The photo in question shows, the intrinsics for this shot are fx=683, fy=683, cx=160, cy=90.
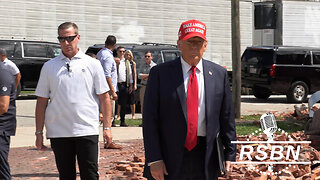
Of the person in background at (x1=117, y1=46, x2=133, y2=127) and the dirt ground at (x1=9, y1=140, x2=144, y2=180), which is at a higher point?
the person in background at (x1=117, y1=46, x2=133, y2=127)

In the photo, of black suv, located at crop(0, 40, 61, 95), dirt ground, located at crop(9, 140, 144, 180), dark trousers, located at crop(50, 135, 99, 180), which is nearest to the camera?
dark trousers, located at crop(50, 135, 99, 180)

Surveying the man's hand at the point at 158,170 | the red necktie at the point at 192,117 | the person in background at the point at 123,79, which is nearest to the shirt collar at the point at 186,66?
the red necktie at the point at 192,117

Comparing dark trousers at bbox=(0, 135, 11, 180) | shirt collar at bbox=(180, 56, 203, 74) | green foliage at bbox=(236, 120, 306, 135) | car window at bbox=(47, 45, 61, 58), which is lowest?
green foliage at bbox=(236, 120, 306, 135)

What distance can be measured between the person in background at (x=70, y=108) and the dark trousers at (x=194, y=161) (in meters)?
1.61

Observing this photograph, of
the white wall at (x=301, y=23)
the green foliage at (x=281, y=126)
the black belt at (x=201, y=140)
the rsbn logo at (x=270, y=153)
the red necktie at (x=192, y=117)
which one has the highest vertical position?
the white wall at (x=301, y=23)

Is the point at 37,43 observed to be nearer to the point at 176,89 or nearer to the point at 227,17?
the point at 227,17

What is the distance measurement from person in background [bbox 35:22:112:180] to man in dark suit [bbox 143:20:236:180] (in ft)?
4.84

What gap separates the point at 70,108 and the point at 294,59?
1764 cm

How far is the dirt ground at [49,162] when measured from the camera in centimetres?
864

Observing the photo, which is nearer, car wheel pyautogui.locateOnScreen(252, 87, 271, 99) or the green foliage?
the green foliage

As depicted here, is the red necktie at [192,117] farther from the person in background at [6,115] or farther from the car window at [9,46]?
the car window at [9,46]

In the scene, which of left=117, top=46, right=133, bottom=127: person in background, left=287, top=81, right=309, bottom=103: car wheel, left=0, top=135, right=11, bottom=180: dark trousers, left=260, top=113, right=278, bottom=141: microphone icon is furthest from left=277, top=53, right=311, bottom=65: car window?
left=0, top=135, right=11, bottom=180: dark trousers

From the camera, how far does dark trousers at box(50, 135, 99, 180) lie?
609 centimetres

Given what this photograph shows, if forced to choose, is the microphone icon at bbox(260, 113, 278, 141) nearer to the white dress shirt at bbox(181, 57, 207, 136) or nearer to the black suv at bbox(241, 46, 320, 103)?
the white dress shirt at bbox(181, 57, 207, 136)
